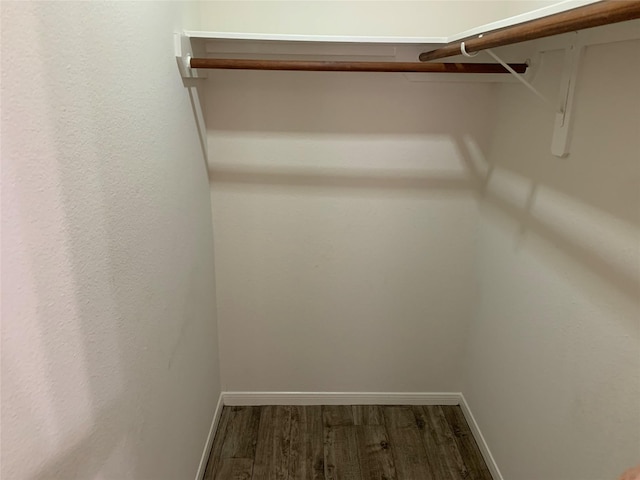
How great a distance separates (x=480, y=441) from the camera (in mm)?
1935

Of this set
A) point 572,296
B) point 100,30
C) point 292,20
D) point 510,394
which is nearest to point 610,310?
point 572,296

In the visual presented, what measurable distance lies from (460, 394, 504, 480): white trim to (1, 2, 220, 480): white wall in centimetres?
121

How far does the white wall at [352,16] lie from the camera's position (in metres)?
1.67

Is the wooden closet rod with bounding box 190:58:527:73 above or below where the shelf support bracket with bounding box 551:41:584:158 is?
above

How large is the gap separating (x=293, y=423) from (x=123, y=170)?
151cm

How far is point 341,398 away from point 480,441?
645 millimetres

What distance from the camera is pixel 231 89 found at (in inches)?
68.2

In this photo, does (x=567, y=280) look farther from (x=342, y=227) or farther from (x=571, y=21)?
(x=342, y=227)

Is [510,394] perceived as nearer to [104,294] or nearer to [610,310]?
[610,310]

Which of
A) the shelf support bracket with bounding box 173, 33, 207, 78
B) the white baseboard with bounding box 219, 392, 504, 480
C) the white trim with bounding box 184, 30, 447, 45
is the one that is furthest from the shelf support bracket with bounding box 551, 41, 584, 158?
the white baseboard with bounding box 219, 392, 504, 480

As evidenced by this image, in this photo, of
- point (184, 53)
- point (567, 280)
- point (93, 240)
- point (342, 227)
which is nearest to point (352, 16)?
point (184, 53)

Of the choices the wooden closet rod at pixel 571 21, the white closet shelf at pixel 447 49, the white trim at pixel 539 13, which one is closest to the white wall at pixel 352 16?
the white closet shelf at pixel 447 49

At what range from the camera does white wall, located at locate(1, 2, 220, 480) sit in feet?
2.15

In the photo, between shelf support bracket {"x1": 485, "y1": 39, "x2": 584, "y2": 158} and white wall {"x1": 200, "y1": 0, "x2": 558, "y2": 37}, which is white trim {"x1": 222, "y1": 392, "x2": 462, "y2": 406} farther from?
white wall {"x1": 200, "y1": 0, "x2": 558, "y2": 37}
